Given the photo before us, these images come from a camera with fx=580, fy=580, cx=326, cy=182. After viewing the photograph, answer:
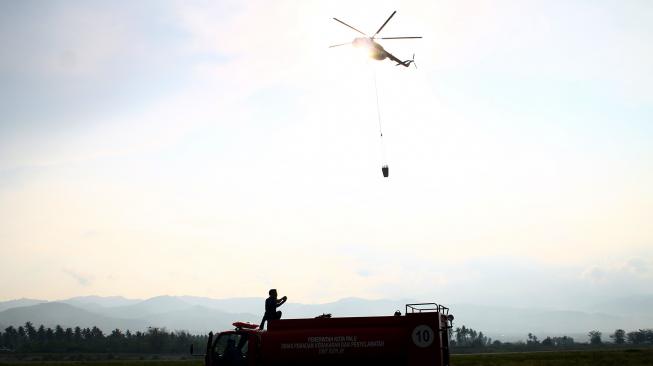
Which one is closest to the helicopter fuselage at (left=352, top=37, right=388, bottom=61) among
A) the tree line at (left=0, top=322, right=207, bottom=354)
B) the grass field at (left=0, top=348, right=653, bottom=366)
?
the grass field at (left=0, top=348, right=653, bottom=366)

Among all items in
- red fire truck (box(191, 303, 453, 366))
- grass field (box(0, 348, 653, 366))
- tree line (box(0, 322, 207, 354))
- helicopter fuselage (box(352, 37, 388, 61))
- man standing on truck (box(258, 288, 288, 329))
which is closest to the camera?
red fire truck (box(191, 303, 453, 366))

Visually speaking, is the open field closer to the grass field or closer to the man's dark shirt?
the grass field

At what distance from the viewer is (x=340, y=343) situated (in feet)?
50.6

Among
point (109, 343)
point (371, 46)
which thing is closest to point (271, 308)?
point (371, 46)

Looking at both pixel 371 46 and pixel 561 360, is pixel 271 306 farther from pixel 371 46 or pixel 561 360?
pixel 561 360

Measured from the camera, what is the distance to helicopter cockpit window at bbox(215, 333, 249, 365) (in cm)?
1609

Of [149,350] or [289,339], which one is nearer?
[289,339]

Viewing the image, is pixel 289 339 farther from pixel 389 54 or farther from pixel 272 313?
pixel 389 54

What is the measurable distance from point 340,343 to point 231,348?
3.14 meters

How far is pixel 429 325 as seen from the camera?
15.5 meters

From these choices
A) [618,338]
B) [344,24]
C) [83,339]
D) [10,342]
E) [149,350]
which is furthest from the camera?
[618,338]

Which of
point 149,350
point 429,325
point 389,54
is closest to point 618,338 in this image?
point 149,350

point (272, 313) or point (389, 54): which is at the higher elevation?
point (389, 54)

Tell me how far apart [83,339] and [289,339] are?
115 m
